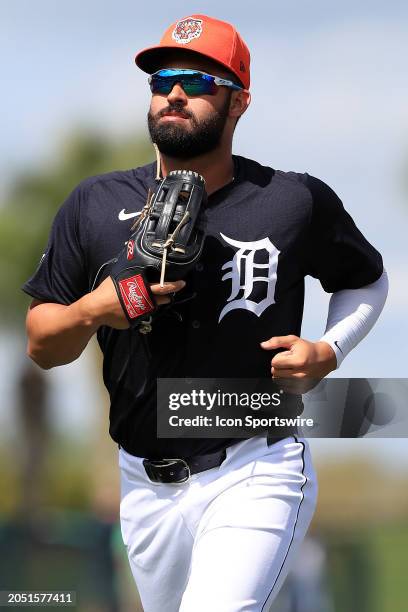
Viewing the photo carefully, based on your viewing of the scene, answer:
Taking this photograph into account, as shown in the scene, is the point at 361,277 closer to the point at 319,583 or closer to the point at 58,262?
the point at 58,262

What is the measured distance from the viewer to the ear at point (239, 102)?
181 inches

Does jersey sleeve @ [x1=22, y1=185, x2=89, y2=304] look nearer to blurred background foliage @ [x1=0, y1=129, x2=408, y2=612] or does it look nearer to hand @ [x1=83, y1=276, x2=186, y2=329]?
hand @ [x1=83, y1=276, x2=186, y2=329]

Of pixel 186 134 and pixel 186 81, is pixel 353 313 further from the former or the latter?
pixel 186 81

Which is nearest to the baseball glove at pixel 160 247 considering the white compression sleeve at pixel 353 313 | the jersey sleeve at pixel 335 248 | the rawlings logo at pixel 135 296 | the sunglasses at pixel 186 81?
the rawlings logo at pixel 135 296

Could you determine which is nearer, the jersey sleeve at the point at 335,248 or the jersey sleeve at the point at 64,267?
the jersey sleeve at the point at 64,267

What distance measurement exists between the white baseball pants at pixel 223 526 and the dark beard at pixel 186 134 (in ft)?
3.91

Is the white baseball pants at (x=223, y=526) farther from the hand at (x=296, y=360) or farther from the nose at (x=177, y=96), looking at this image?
the nose at (x=177, y=96)

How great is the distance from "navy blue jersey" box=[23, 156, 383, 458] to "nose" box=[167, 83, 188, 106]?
0.39 metres

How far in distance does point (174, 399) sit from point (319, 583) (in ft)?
25.2

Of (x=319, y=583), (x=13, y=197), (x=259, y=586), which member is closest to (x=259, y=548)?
(x=259, y=586)

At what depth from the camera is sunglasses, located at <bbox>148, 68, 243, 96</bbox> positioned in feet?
14.4

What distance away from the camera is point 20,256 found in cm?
1627

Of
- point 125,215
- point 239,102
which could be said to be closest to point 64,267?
point 125,215

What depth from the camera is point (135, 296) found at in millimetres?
3957
